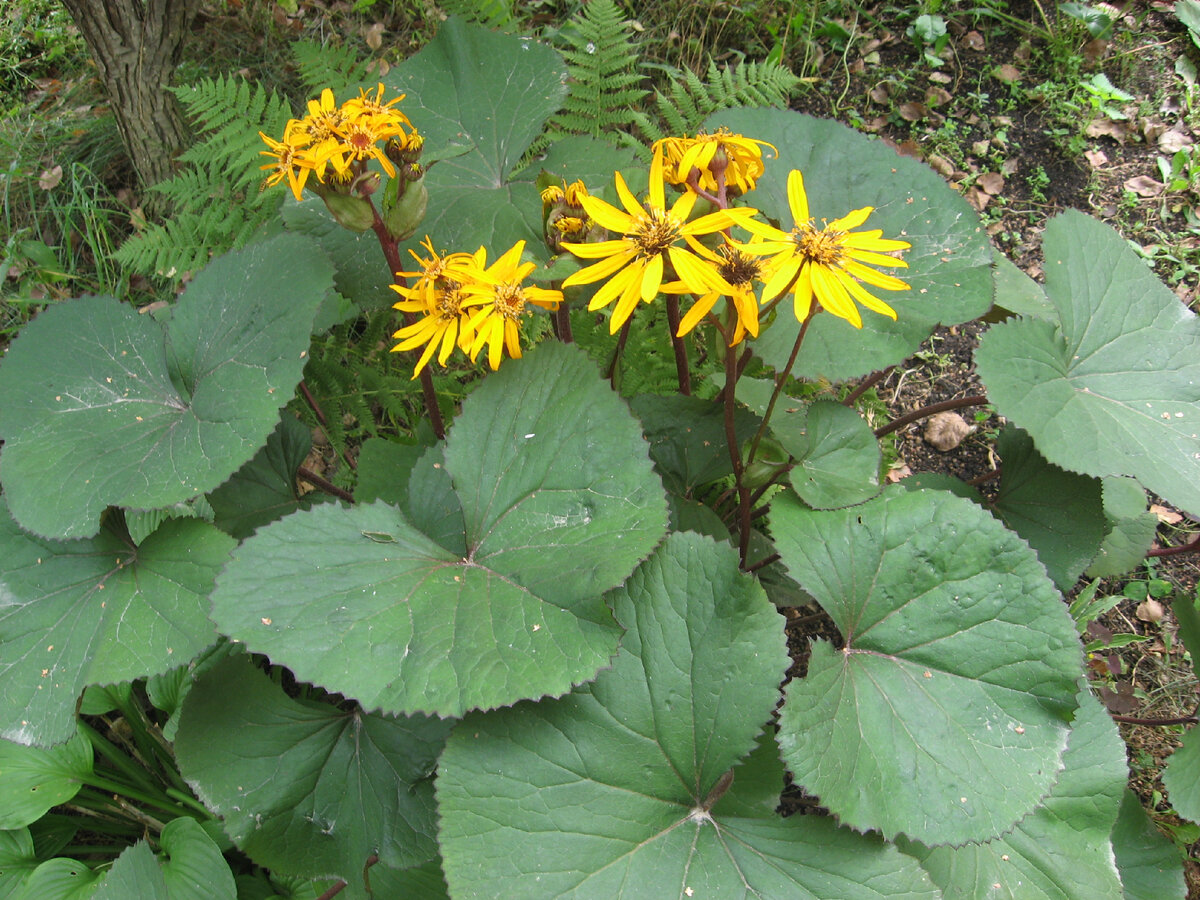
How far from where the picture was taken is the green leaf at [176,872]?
1.42 metres

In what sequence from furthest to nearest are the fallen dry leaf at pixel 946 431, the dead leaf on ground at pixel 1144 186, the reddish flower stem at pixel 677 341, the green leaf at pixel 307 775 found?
1. the dead leaf on ground at pixel 1144 186
2. the fallen dry leaf at pixel 946 431
3. the reddish flower stem at pixel 677 341
4. the green leaf at pixel 307 775

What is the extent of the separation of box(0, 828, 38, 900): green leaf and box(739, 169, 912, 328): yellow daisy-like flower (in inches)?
75.3

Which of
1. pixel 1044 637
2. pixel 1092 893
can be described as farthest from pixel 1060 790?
pixel 1044 637

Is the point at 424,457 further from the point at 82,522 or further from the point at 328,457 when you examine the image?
the point at 328,457

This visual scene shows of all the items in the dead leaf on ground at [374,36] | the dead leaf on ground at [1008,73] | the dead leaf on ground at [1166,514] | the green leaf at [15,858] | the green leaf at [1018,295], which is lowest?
the dead leaf on ground at [1166,514]

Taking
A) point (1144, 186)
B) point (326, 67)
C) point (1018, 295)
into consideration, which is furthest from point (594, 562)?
point (1144, 186)

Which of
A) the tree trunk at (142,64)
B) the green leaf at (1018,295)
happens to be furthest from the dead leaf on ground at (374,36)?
the green leaf at (1018,295)

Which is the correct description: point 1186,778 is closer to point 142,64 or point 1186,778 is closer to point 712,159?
point 712,159

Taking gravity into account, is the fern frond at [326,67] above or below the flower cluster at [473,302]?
above

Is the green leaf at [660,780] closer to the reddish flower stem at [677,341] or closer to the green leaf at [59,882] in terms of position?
the reddish flower stem at [677,341]

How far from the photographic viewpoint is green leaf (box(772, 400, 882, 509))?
1421 millimetres

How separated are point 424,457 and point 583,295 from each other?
1.41ft

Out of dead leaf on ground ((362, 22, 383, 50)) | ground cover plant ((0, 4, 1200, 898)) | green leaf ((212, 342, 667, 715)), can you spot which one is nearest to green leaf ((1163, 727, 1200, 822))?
ground cover plant ((0, 4, 1200, 898))

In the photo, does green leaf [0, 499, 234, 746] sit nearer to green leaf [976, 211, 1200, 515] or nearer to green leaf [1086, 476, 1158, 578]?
green leaf [976, 211, 1200, 515]
